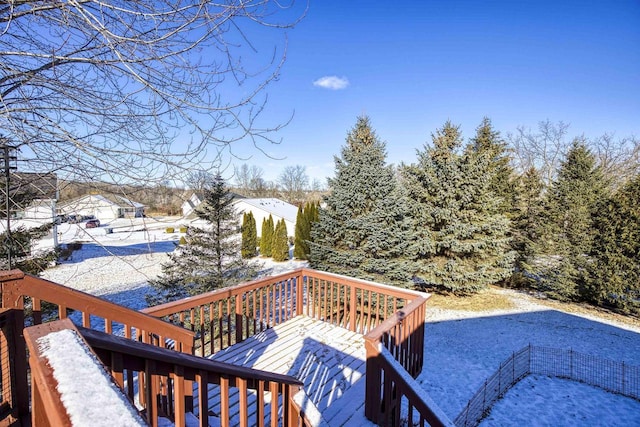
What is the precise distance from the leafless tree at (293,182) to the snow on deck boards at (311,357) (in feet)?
115

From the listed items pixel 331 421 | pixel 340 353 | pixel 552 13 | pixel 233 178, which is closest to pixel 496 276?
pixel 552 13

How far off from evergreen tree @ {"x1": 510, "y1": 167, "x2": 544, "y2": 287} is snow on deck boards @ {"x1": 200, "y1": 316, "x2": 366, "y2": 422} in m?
10.8

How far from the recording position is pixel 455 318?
347 inches

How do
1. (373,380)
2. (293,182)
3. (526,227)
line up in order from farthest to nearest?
(293,182) → (526,227) → (373,380)

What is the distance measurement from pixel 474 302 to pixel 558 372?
4.04 meters

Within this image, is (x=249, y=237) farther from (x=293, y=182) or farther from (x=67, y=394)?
(x=293, y=182)

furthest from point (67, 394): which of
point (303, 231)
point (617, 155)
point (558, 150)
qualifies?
point (617, 155)

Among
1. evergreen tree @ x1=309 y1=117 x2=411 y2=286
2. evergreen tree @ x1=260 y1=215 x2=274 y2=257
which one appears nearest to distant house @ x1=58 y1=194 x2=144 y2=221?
evergreen tree @ x1=309 y1=117 x2=411 y2=286

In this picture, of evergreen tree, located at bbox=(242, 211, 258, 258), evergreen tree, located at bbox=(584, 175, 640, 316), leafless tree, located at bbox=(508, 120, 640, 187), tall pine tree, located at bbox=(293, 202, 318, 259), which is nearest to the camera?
evergreen tree, located at bbox=(584, 175, 640, 316)

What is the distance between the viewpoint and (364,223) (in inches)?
319

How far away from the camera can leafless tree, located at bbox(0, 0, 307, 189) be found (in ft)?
6.76

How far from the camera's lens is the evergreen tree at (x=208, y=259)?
7301 mm

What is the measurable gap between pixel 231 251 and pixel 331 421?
19.5 ft

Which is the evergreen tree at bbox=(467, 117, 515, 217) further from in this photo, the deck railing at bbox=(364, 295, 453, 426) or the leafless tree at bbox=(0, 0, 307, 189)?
the leafless tree at bbox=(0, 0, 307, 189)
